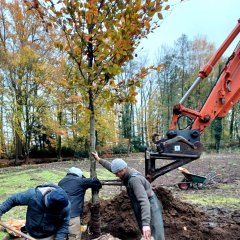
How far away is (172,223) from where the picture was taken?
6.61 metres

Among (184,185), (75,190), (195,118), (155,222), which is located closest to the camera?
(155,222)

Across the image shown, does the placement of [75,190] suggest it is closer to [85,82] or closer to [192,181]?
[85,82]

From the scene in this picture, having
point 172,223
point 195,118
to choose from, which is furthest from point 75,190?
point 195,118

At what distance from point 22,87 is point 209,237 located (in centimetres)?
2095

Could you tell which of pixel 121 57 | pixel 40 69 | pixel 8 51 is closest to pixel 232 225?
pixel 121 57

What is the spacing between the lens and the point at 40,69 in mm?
23641

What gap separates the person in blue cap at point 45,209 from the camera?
390cm

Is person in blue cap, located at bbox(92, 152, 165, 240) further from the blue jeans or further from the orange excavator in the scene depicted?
the orange excavator

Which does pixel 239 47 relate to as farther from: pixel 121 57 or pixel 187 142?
pixel 121 57

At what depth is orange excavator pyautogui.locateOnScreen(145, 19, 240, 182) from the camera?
607cm

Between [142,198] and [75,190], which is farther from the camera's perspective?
[75,190]

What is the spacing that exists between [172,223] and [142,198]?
96.5 inches

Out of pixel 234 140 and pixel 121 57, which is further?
pixel 234 140

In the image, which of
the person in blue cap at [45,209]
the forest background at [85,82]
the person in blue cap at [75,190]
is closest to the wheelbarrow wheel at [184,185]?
the forest background at [85,82]
